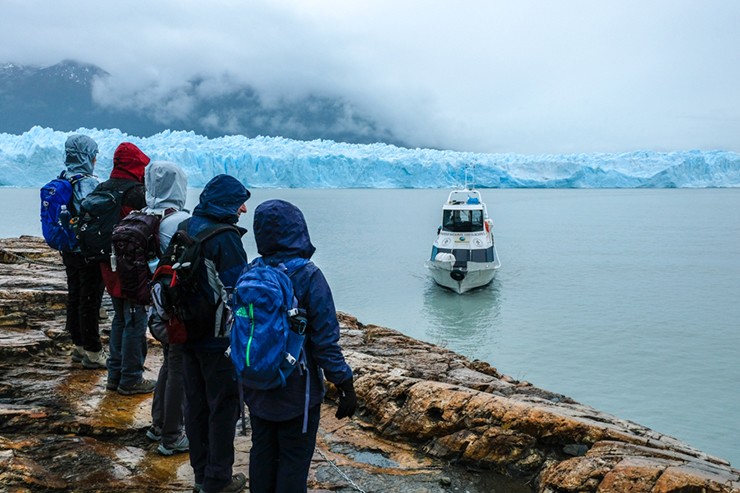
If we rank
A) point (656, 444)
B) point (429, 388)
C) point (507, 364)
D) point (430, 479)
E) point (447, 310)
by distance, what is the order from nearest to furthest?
point (430, 479), point (656, 444), point (429, 388), point (507, 364), point (447, 310)

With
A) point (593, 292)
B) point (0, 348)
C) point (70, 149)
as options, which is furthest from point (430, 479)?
point (593, 292)

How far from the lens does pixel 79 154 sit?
433 cm

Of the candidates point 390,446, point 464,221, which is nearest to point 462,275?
point 464,221

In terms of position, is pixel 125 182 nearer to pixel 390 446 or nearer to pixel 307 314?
pixel 307 314

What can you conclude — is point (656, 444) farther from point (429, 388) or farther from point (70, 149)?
point (70, 149)

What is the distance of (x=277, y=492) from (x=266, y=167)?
80.7 meters

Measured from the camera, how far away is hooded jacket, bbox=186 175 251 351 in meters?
2.88

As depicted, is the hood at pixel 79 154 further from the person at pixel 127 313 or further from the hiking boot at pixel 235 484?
the hiking boot at pixel 235 484

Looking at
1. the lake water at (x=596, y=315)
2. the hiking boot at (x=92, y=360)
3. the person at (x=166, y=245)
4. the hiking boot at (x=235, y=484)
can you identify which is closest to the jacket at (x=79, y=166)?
the hiking boot at (x=92, y=360)

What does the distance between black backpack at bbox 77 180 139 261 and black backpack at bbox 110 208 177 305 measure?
48 cm

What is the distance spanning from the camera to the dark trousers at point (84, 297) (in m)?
4.34

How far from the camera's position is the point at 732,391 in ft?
38.4

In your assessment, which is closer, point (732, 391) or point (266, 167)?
point (732, 391)

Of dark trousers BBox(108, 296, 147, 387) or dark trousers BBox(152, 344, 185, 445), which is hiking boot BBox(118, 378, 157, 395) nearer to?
dark trousers BBox(108, 296, 147, 387)
